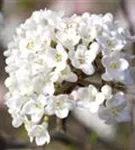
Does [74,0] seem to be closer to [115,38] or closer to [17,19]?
[17,19]

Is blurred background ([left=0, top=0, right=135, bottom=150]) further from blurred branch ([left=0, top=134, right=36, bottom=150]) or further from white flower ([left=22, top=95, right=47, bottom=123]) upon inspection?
white flower ([left=22, top=95, right=47, bottom=123])

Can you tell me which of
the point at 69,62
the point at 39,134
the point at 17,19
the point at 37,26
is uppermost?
the point at 17,19

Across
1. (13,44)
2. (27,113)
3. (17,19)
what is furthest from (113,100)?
(17,19)

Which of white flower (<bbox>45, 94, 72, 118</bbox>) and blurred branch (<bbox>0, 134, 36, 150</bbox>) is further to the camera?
blurred branch (<bbox>0, 134, 36, 150</bbox>)

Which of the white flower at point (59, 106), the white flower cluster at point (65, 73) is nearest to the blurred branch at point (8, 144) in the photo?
the white flower cluster at point (65, 73)

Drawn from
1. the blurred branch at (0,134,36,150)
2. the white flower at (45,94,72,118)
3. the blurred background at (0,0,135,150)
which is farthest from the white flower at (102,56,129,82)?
the blurred background at (0,0,135,150)

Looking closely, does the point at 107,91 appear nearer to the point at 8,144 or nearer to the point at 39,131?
the point at 39,131
